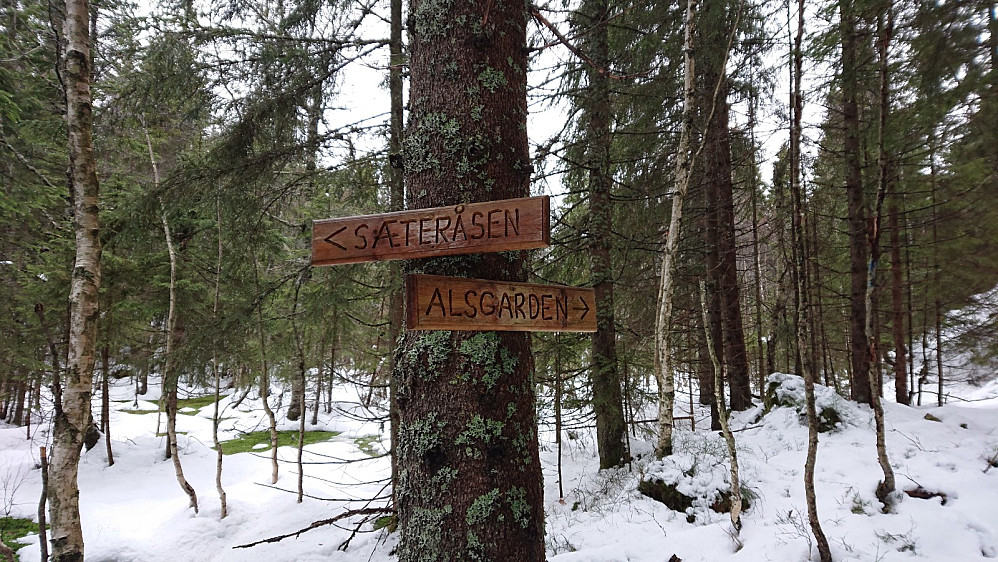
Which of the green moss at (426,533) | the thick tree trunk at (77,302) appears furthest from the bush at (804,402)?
the thick tree trunk at (77,302)

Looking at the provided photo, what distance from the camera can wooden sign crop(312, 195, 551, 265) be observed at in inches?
66.0

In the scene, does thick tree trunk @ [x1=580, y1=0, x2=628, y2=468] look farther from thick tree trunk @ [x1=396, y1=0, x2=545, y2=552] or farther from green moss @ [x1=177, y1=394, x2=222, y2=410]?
green moss @ [x1=177, y1=394, x2=222, y2=410]

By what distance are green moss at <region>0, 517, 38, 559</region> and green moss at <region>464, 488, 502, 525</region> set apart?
846 centimetres

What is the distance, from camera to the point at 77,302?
4.77m

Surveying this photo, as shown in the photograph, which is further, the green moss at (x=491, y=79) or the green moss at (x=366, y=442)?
the green moss at (x=366, y=442)

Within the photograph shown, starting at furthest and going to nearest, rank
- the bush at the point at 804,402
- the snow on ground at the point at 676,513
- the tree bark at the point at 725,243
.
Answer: the tree bark at the point at 725,243
the bush at the point at 804,402
the snow on ground at the point at 676,513

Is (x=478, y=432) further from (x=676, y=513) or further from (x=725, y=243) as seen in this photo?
(x=725, y=243)

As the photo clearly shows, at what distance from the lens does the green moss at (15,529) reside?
6590mm

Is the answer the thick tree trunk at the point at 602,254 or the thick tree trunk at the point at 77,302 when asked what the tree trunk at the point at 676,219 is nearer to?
the thick tree trunk at the point at 602,254

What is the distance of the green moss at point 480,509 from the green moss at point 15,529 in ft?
27.7

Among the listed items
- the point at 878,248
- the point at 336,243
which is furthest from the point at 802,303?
the point at 336,243

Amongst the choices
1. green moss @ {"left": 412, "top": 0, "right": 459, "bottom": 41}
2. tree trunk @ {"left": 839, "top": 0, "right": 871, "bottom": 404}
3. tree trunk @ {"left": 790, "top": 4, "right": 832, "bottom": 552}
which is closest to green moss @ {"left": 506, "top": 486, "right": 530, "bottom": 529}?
green moss @ {"left": 412, "top": 0, "right": 459, "bottom": 41}

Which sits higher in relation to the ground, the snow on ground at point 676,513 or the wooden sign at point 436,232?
the wooden sign at point 436,232

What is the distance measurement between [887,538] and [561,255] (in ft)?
14.4
